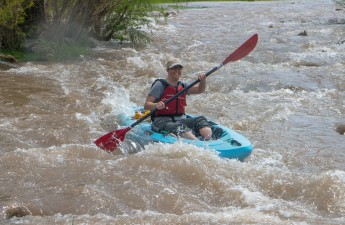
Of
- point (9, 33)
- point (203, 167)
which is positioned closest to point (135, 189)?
point (203, 167)

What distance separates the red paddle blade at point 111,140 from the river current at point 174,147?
0.08 meters

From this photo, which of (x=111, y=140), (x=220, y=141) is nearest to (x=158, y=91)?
(x=111, y=140)

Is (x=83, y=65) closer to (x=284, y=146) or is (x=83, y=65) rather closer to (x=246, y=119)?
(x=246, y=119)

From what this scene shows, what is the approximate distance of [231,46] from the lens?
15.5 m

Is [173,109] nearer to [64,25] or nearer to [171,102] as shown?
[171,102]

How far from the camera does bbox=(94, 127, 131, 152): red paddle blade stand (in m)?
6.65

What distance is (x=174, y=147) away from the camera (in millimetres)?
6422

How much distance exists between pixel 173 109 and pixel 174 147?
0.72 metres

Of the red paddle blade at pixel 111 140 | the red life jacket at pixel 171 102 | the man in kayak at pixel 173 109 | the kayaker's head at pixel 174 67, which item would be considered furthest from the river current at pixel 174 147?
the kayaker's head at pixel 174 67

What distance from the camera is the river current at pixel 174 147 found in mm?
5051

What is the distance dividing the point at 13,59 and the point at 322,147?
6862 mm

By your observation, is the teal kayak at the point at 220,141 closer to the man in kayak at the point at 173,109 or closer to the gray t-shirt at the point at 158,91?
the man in kayak at the point at 173,109

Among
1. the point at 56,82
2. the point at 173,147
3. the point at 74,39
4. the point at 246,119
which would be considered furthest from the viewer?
the point at 74,39

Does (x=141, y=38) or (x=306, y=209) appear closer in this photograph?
(x=306, y=209)
